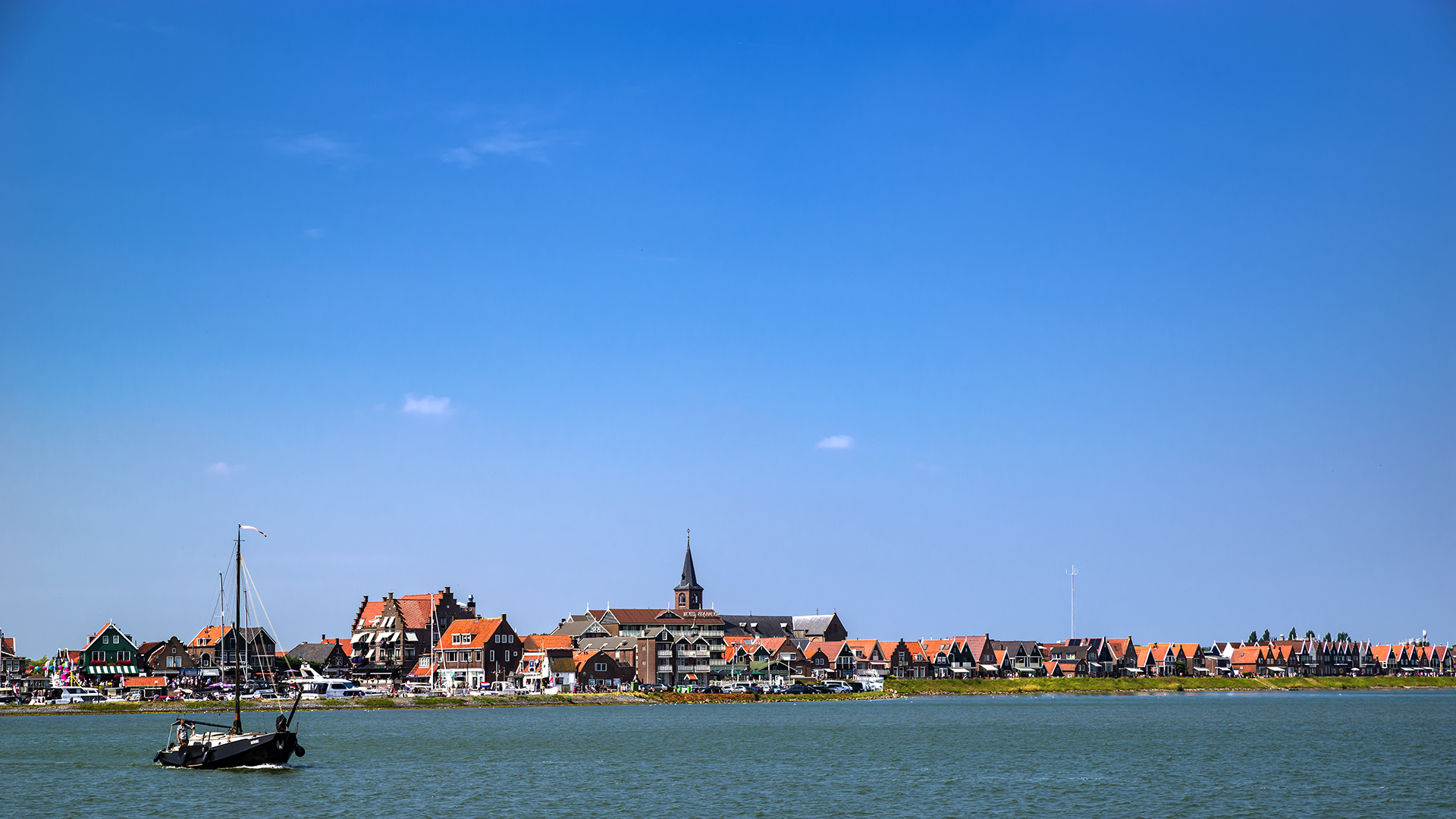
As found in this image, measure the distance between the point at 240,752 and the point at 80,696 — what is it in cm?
6221

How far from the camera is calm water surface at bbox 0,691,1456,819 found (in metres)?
46.7

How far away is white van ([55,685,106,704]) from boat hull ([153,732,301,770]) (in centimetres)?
5890

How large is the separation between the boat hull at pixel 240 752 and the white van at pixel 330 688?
61225mm

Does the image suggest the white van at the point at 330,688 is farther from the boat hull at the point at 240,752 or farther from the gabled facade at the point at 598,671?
the boat hull at the point at 240,752

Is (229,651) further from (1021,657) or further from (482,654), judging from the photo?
(1021,657)

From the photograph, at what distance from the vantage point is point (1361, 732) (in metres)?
84.8

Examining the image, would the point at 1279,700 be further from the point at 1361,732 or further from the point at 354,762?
the point at 354,762

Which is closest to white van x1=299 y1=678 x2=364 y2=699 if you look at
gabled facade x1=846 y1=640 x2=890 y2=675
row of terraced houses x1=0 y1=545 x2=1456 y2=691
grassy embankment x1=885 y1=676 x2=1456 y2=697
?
row of terraced houses x1=0 y1=545 x2=1456 y2=691

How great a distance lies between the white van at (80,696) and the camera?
109250 mm

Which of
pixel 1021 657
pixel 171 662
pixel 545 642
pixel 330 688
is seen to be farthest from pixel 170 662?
pixel 1021 657

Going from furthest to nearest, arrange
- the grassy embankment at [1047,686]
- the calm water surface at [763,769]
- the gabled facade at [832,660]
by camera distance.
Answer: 1. the gabled facade at [832,660]
2. the grassy embankment at [1047,686]
3. the calm water surface at [763,769]

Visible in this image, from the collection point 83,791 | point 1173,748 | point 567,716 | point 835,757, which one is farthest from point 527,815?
point 567,716

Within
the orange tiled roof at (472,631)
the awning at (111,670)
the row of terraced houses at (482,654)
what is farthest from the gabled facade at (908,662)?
the awning at (111,670)

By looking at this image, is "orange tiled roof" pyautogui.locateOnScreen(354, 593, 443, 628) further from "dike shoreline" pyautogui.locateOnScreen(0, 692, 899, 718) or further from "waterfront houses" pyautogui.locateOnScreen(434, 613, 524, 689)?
"dike shoreline" pyautogui.locateOnScreen(0, 692, 899, 718)
